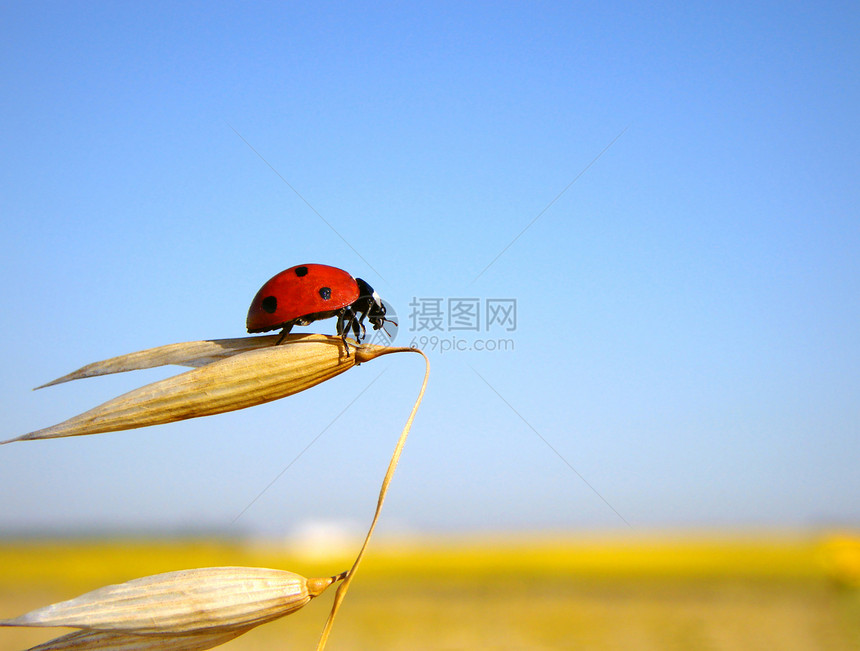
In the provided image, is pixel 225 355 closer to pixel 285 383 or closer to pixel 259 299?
pixel 285 383

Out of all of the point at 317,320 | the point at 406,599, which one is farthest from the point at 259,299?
the point at 406,599

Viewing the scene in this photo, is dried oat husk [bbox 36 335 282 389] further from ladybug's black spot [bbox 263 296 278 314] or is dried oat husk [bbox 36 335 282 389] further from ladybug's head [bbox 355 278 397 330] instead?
ladybug's head [bbox 355 278 397 330]

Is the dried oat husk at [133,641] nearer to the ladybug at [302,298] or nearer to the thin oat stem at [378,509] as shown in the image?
the thin oat stem at [378,509]

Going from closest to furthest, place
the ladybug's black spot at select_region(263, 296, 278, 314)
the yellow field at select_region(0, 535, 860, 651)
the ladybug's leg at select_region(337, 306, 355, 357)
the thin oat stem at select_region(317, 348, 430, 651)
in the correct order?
the thin oat stem at select_region(317, 348, 430, 651) → the ladybug's black spot at select_region(263, 296, 278, 314) → the ladybug's leg at select_region(337, 306, 355, 357) → the yellow field at select_region(0, 535, 860, 651)

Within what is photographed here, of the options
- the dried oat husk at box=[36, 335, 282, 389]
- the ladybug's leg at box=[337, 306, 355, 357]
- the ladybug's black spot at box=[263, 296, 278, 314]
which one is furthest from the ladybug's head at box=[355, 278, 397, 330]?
the dried oat husk at box=[36, 335, 282, 389]

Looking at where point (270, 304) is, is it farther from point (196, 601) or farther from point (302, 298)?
point (196, 601)

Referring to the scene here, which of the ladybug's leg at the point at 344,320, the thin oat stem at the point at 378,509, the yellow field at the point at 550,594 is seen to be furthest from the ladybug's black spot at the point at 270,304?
the yellow field at the point at 550,594
